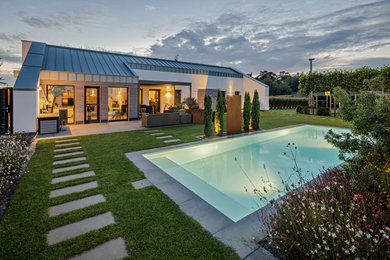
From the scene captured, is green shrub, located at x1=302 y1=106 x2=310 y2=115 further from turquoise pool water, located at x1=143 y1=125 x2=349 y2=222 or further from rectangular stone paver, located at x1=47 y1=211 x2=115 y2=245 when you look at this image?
rectangular stone paver, located at x1=47 y1=211 x2=115 y2=245

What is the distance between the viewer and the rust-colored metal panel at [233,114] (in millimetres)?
9875

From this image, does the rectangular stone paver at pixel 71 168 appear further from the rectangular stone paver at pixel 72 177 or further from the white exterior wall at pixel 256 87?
the white exterior wall at pixel 256 87

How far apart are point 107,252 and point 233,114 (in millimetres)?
8677

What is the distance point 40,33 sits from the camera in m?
14.9

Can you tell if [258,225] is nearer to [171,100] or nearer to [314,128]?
[314,128]

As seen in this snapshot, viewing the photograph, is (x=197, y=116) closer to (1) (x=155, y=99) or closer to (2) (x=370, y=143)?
(1) (x=155, y=99)

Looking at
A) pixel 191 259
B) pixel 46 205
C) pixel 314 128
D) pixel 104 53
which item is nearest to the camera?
pixel 191 259

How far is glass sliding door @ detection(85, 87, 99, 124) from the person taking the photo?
12.6 metres

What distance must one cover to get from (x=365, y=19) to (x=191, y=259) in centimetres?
1935

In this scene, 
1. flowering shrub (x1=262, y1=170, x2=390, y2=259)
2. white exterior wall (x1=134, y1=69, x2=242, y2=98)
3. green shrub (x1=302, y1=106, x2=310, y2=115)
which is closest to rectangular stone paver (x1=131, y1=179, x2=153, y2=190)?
flowering shrub (x1=262, y1=170, x2=390, y2=259)

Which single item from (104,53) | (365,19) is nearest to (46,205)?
(104,53)

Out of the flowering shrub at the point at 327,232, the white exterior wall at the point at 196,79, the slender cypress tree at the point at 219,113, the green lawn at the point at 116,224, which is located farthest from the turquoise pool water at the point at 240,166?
the white exterior wall at the point at 196,79

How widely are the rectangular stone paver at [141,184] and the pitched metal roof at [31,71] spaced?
26.6 ft

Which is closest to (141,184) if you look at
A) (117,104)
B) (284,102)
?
(117,104)
